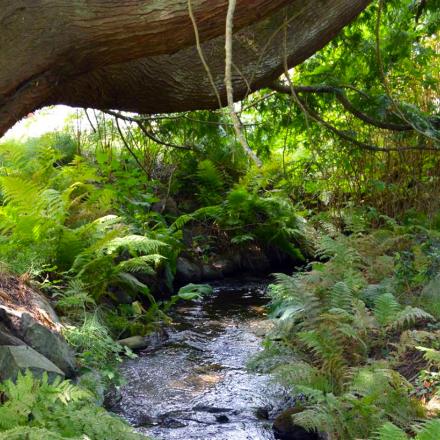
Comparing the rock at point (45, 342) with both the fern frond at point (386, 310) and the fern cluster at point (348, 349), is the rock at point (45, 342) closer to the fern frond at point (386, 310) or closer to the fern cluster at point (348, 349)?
the fern cluster at point (348, 349)

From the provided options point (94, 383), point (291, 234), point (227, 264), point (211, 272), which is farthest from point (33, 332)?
point (291, 234)

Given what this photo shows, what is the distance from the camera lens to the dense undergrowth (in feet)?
13.1

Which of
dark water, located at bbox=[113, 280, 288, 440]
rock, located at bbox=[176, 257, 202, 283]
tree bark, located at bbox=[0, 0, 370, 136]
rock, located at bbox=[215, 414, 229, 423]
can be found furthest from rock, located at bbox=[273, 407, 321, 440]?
rock, located at bbox=[176, 257, 202, 283]

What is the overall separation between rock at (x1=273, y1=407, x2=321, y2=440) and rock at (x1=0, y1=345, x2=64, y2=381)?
1.54 m

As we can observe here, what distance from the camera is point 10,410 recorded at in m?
3.12

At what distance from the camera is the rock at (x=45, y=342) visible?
4.38 m

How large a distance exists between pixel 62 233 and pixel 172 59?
2941mm

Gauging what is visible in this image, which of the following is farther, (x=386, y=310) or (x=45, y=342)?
(x=386, y=310)

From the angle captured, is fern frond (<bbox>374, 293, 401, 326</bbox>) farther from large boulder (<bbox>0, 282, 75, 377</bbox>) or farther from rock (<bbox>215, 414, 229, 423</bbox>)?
large boulder (<bbox>0, 282, 75, 377</bbox>)

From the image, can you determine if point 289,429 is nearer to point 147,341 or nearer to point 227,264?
point 147,341

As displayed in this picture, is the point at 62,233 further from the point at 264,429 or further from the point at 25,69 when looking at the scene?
the point at 25,69

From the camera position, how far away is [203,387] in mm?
5301

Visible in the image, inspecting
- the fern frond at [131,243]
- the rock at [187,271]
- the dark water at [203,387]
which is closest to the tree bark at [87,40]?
the dark water at [203,387]

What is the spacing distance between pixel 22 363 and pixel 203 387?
1.84 meters
